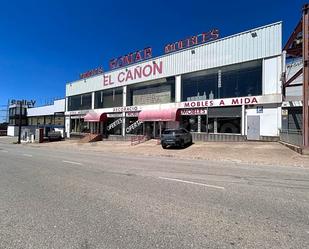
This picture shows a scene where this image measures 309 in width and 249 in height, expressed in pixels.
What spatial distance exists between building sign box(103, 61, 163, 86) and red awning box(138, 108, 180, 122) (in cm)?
512

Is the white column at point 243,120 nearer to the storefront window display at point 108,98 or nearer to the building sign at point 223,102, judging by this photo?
the building sign at point 223,102

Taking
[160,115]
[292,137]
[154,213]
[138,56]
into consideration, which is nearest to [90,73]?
[138,56]

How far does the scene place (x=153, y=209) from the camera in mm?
6012

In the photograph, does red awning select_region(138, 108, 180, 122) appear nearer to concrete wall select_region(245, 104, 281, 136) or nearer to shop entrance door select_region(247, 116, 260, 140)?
shop entrance door select_region(247, 116, 260, 140)

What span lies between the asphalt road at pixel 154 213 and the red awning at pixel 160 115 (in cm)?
2297

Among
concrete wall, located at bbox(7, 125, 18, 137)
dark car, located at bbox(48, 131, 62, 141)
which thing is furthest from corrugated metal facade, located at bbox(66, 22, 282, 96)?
concrete wall, located at bbox(7, 125, 18, 137)

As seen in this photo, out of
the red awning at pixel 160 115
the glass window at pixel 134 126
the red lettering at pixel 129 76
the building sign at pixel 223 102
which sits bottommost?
the glass window at pixel 134 126

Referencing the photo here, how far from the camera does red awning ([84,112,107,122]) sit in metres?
43.3

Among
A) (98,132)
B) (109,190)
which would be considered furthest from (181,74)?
(109,190)

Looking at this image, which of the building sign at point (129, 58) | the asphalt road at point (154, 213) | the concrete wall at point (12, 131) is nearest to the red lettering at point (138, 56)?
the building sign at point (129, 58)

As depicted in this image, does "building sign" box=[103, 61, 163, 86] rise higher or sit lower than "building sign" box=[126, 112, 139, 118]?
higher

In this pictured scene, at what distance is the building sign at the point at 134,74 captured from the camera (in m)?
36.5

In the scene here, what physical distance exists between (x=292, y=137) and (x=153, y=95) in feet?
64.4

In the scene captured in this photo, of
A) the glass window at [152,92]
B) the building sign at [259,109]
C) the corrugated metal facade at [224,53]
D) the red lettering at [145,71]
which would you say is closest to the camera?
the corrugated metal facade at [224,53]
